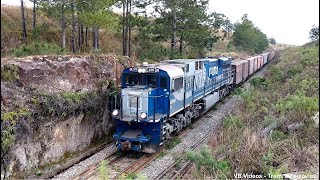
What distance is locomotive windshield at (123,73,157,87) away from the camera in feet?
47.8

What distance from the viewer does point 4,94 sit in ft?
36.8

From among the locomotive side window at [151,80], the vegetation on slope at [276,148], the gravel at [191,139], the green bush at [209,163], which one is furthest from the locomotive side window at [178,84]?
the green bush at [209,163]

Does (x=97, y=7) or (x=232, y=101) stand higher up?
(x=97, y=7)

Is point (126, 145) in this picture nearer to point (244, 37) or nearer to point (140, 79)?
point (140, 79)

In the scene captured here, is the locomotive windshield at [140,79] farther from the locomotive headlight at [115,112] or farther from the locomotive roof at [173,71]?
the locomotive headlight at [115,112]

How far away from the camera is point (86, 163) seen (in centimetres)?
1320

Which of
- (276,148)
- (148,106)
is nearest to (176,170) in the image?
(148,106)

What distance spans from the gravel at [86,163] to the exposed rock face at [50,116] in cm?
94

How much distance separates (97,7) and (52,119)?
32.8ft

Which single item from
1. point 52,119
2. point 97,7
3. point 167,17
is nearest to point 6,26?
point 97,7

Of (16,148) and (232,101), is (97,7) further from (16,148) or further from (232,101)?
(232,101)

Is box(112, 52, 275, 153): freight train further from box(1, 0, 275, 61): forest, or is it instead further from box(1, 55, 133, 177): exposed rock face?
box(1, 0, 275, 61): forest

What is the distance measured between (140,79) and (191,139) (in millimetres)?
4456

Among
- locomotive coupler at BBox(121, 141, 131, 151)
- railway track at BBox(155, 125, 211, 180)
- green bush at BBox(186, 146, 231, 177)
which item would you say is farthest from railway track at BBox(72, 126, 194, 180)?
green bush at BBox(186, 146, 231, 177)
